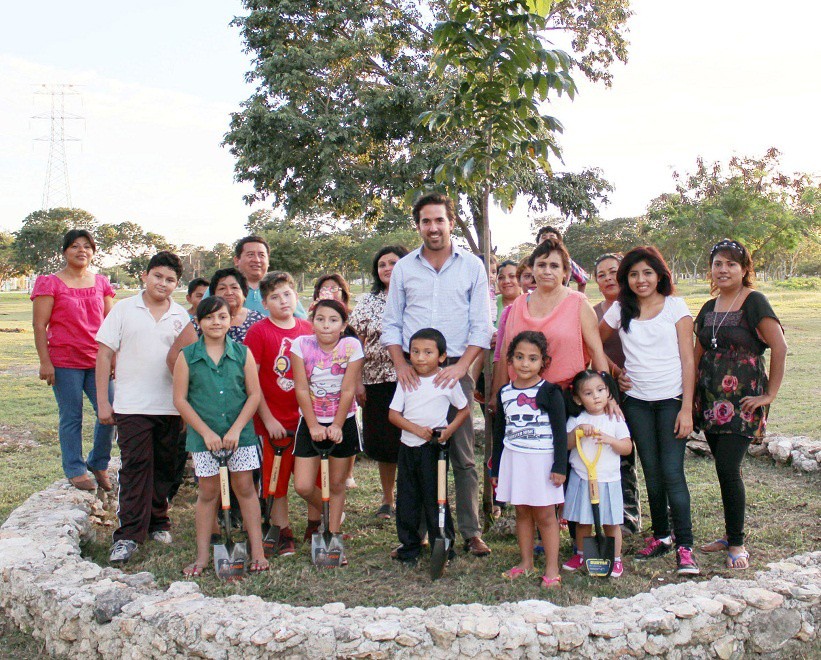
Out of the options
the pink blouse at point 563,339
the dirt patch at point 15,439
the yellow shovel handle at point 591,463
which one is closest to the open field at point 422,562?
the dirt patch at point 15,439

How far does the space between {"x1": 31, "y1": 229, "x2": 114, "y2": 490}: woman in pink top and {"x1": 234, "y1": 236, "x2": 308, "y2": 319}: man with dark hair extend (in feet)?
3.47

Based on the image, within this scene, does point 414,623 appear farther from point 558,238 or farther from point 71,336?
point 71,336

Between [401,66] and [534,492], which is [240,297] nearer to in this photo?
[534,492]

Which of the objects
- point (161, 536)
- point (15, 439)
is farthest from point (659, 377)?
point (15, 439)

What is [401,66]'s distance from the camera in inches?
674

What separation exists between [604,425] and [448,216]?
1.52 metres

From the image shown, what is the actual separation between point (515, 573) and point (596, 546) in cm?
47

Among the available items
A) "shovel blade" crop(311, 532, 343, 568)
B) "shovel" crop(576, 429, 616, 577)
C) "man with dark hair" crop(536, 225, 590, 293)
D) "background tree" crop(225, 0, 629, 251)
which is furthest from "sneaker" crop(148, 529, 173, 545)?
"background tree" crop(225, 0, 629, 251)

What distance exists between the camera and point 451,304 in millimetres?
4371

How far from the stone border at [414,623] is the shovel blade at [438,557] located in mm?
759

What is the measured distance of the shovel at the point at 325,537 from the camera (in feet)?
14.0

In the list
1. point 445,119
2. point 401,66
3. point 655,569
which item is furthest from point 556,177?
point 655,569

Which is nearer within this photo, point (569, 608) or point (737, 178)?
point (569, 608)

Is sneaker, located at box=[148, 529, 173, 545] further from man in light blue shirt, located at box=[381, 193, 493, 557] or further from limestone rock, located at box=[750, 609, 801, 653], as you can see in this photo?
limestone rock, located at box=[750, 609, 801, 653]
